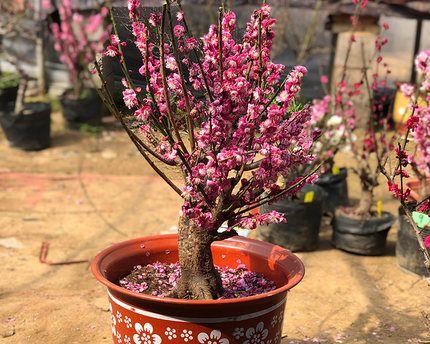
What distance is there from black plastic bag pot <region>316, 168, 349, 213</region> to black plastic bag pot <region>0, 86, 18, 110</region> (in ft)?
15.8

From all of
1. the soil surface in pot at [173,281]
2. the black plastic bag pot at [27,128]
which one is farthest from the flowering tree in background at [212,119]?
the black plastic bag pot at [27,128]

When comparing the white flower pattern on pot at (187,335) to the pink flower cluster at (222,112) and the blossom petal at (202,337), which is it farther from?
the pink flower cluster at (222,112)

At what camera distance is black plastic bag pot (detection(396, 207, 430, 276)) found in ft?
15.9

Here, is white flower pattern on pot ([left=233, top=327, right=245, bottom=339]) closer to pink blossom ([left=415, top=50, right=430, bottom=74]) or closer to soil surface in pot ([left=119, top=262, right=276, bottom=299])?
soil surface in pot ([left=119, top=262, right=276, bottom=299])

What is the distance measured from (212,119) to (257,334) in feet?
2.88

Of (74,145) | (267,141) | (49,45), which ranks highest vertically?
(267,141)

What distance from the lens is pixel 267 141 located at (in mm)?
2582

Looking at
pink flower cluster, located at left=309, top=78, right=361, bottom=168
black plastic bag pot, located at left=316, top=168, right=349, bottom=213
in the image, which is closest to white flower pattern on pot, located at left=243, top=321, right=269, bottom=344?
pink flower cluster, located at left=309, top=78, right=361, bottom=168

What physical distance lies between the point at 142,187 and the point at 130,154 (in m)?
1.39

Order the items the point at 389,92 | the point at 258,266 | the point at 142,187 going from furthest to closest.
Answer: the point at 389,92, the point at 142,187, the point at 258,266

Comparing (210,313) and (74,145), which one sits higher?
(210,313)

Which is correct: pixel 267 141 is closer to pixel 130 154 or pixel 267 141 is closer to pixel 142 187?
pixel 142 187

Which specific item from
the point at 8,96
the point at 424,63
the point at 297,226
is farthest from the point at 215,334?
the point at 8,96

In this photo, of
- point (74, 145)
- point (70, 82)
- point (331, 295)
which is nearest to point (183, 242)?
point (331, 295)
